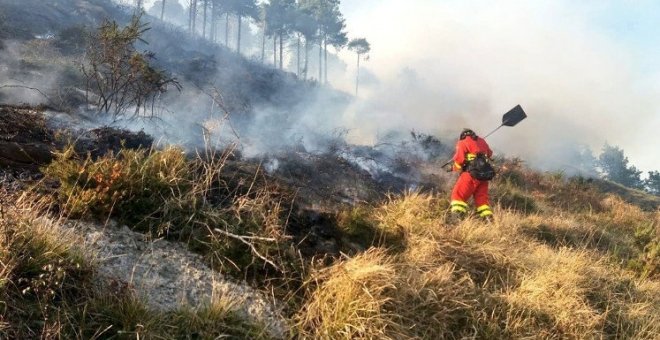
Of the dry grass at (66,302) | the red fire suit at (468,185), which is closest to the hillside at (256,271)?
the dry grass at (66,302)

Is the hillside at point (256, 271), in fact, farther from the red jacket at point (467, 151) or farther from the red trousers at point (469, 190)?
the red jacket at point (467, 151)

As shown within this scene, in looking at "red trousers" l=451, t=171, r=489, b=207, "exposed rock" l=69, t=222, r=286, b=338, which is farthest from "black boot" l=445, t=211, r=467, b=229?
"exposed rock" l=69, t=222, r=286, b=338

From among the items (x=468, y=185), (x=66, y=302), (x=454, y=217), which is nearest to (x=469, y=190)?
(x=468, y=185)

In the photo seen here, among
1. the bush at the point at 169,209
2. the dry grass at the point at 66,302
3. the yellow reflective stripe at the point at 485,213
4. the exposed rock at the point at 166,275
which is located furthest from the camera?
the yellow reflective stripe at the point at 485,213

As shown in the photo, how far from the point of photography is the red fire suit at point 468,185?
606 centimetres

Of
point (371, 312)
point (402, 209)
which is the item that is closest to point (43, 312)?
point (371, 312)

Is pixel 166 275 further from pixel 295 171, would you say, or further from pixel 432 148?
pixel 432 148

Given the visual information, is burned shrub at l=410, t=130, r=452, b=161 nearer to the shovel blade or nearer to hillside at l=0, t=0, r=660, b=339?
the shovel blade

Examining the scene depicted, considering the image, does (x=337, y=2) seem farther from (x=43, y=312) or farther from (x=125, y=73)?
(x=43, y=312)

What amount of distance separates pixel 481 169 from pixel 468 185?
0.29m

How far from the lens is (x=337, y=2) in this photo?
46312mm

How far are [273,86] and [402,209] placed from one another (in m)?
22.2

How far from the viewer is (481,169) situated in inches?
247

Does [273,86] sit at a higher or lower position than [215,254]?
higher
